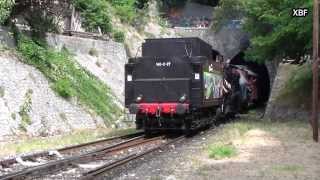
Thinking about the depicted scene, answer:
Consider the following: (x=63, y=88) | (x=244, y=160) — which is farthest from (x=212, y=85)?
(x=244, y=160)

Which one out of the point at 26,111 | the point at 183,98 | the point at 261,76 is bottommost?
the point at 26,111

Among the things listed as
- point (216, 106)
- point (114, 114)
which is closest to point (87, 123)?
point (114, 114)

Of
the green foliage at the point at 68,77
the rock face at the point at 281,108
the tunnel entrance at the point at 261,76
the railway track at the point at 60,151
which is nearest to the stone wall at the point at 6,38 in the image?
the green foliage at the point at 68,77

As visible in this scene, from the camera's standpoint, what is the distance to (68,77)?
29.4 m

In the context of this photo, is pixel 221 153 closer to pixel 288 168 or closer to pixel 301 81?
pixel 288 168

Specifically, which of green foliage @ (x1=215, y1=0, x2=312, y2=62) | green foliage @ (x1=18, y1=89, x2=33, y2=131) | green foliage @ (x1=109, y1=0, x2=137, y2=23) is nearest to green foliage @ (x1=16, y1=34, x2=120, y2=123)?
Result: green foliage @ (x1=18, y1=89, x2=33, y2=131)

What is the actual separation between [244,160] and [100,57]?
21937mm

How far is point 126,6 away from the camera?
152ft

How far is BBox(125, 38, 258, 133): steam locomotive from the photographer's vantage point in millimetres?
22531

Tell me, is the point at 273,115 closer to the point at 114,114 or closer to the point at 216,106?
the point at 216,106

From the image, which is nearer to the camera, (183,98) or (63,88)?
(183,98)

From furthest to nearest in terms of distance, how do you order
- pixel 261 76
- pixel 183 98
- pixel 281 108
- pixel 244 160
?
1. pixel 261 76
2. pixel 281 108
3. pixel 183 98
4. pixel 244 160

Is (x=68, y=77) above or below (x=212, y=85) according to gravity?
above

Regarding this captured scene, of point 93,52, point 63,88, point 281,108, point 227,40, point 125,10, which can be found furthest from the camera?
point 227,40
